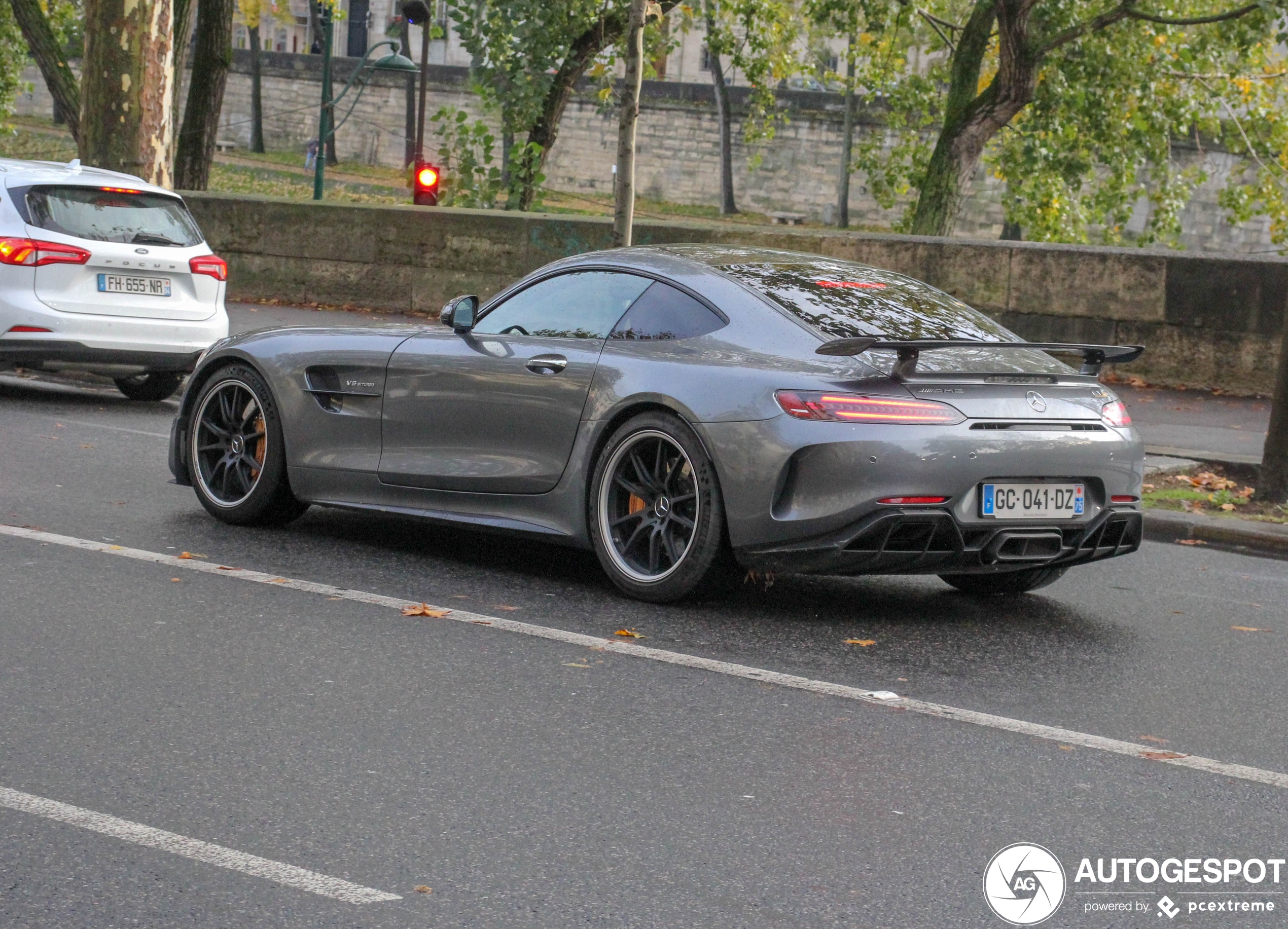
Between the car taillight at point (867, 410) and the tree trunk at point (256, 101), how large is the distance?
Result: 57.4m

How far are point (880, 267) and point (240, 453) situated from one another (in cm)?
933

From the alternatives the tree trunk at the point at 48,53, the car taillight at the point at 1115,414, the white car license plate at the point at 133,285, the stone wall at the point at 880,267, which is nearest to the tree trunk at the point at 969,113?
the stone wall at the point at 880,267

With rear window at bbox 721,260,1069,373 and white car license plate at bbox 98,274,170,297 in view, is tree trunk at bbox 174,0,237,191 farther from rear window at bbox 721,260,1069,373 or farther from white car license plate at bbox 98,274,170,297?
rear window at bbox 721,260,1069,373

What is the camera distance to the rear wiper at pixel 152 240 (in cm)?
1247

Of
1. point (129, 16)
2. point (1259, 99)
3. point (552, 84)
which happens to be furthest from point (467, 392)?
point (1259, 99)

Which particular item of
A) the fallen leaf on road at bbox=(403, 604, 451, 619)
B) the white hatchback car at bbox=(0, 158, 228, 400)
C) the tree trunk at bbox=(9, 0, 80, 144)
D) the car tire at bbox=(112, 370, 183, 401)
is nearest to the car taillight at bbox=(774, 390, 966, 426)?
the fallen leaf on road at bbox=(403, 604, 451, 619)

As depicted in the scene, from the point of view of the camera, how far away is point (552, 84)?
2605 cm

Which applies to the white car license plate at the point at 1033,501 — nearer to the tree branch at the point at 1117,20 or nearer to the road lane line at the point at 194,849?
the road lane line at the point at 194,849

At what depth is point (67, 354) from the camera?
12.0 m

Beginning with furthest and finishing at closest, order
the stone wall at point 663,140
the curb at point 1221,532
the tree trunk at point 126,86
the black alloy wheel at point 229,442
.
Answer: the stone wall at point 663,140 → the tree trunk at point 126,86 → the curb at point 1221,532 → the black alloy wheel at point 229,442

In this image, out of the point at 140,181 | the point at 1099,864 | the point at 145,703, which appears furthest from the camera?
the point at 140,181

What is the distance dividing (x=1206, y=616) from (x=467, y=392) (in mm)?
3101

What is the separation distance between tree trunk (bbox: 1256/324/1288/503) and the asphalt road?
2273 millimetres

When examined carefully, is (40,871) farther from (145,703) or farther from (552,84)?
(552,84)
